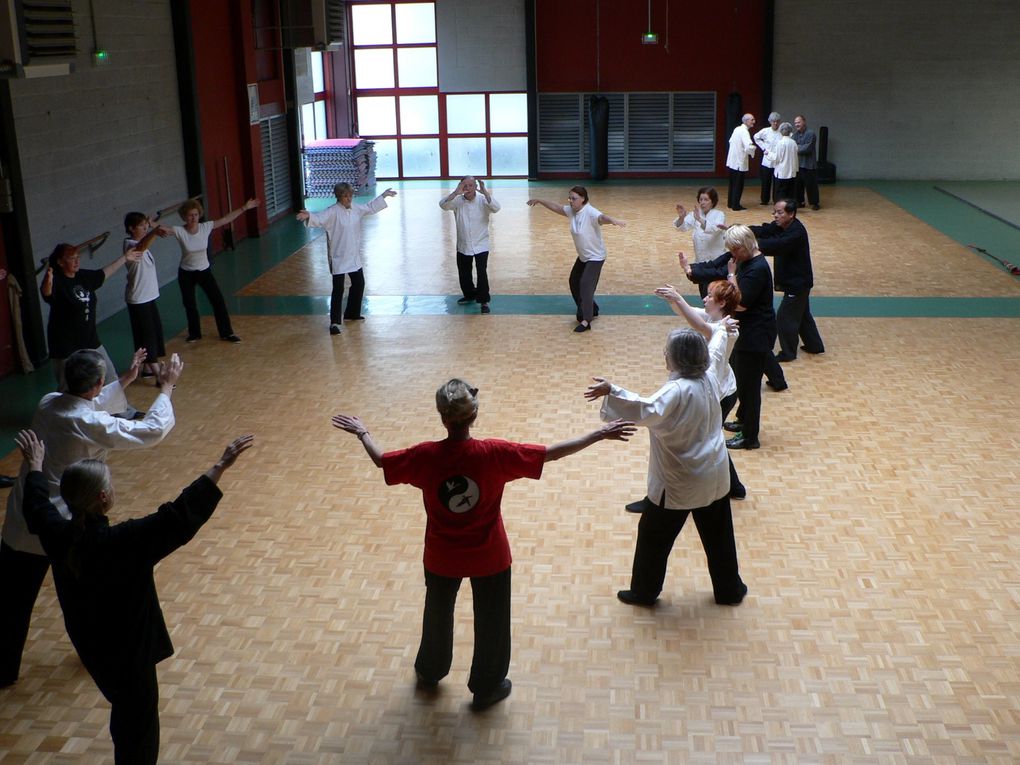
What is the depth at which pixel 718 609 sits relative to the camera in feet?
18.7

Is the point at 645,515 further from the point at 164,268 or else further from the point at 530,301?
the point at 164,268

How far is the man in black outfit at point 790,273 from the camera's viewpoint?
30.5ft

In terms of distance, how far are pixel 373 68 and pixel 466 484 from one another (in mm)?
19471

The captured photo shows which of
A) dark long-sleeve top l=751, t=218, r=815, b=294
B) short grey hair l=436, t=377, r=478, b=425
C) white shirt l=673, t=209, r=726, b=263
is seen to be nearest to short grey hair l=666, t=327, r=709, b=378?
short grey hair l=436, t=377, r=478, b=425

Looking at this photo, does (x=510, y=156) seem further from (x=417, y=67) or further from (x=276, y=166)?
(x=276, y=166)

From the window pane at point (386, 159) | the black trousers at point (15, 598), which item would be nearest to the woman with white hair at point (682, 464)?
the black trousers at point (15, 598)

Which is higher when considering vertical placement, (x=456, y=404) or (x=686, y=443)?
(x=456, y=404)

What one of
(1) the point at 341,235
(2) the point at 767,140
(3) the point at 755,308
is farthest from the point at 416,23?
(3) the point at 755,308

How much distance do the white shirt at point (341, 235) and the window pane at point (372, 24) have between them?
12179 mm

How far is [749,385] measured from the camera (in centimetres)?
767

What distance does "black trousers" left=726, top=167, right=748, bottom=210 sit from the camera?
59.2 feet

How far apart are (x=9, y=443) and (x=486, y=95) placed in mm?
15642

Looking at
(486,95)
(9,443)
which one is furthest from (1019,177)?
(9,443)

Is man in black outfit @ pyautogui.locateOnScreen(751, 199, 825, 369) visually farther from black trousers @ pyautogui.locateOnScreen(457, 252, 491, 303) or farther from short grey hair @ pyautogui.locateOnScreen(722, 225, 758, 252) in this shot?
black trousers @ pyautogui.locateOnScreen(457, 252, 491, 303)
